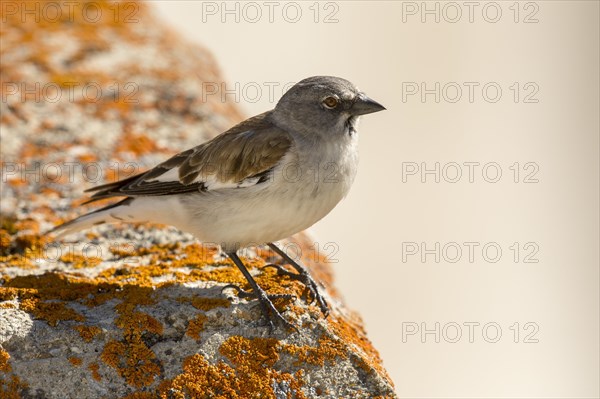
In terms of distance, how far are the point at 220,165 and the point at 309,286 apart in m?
1.01

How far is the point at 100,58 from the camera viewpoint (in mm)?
6828

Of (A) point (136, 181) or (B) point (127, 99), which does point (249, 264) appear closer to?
(A) point (136, 181)

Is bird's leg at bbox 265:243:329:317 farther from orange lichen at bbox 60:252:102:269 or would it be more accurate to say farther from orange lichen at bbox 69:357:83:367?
orange lichen at bbox 69:357:83:367

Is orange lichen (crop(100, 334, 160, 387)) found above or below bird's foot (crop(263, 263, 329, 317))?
below

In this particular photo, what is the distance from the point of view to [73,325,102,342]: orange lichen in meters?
3.66

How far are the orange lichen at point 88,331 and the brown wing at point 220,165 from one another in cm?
133

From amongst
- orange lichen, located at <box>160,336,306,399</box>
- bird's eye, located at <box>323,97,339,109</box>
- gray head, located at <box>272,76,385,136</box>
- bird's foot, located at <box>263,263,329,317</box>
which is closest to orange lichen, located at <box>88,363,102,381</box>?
orange lichen, located at <box>160,336,306,399</box>

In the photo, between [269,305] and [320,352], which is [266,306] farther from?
[320,352]

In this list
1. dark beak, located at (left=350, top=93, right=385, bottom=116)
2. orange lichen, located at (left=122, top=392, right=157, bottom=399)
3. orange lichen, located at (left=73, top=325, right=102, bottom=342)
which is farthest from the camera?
dark beak, located at (left=350, top=93, right=385, bottom=116)

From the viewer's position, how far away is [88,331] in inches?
145

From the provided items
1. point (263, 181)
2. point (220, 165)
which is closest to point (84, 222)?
point (220, 165)

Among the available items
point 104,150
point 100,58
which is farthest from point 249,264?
point 100,58

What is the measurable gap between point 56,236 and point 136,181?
593 millimetres

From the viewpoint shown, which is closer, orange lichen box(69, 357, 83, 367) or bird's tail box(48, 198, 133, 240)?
orange lichen box(69, 357, 83, 367)
